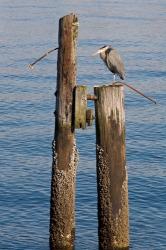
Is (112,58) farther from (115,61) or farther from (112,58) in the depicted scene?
(115,61)

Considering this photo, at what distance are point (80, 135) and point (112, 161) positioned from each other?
43.8ft

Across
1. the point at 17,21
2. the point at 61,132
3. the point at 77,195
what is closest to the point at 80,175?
the point at 77,195

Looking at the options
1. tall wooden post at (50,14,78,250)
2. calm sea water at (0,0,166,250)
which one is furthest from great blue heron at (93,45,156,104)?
calm sea water at (0,0,166,250)

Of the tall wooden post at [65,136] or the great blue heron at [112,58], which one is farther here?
the great blue heron at [112,58]

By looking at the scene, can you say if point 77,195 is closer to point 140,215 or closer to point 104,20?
point 140,215

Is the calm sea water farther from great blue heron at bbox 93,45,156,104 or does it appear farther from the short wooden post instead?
great blue heron at bbox 93,45,156,104

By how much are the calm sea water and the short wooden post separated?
230 cm

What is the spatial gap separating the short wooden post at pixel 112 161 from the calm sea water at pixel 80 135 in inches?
90.5

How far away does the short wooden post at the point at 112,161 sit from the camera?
545 inches

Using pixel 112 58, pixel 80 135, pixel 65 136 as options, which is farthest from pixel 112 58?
pixel 80 135

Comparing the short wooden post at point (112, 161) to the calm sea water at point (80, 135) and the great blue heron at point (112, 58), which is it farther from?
the great blue heron at point (112, 58)

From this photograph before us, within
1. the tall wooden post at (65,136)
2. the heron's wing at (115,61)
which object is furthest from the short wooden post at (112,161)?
the heron's wing at (115,61)

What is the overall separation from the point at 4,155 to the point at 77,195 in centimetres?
510

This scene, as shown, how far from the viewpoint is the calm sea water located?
58.7 feet
